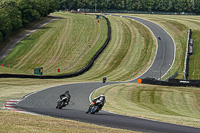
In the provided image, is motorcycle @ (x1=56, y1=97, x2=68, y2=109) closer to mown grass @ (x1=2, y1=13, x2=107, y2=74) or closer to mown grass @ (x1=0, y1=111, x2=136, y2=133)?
mown grass @ (x1=0, y1=111, x2=136, y2=133)

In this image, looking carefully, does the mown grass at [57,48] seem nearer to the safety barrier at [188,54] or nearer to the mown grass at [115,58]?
the mown grass at [115,58]

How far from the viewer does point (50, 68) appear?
69438 millimetres

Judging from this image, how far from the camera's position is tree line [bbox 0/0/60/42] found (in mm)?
89812

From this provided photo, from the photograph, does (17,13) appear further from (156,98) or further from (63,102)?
(63,102)

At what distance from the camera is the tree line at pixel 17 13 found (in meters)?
89.8

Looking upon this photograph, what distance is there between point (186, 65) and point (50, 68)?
28.5 metres

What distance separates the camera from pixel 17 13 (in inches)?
3986

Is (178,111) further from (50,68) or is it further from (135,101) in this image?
(50,68)

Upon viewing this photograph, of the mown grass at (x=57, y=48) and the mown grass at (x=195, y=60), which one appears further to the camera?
the mown grass at (x=57, y=48)

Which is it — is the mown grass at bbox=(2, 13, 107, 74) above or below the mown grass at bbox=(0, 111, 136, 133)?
below

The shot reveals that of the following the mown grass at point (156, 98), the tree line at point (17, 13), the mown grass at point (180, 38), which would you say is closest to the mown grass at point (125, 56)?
the mown grass at point (180, 38)

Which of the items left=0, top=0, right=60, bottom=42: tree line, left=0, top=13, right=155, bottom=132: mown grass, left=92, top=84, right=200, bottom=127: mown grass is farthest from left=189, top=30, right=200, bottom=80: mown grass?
left=0, top=0, right=60, bottom=42: tree line

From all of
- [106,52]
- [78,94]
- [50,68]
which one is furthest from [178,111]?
[106,52]

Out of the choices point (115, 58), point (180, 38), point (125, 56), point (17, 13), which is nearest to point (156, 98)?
point (115, 58)
